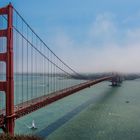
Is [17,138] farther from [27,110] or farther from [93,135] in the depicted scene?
[93,135]

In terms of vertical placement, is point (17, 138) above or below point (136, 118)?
above

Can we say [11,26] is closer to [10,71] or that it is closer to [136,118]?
[10,71]

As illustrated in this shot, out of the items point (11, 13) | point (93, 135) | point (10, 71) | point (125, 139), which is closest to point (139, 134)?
point (125, 139)

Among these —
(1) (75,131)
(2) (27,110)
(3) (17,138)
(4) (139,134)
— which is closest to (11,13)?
(2) (27,110)

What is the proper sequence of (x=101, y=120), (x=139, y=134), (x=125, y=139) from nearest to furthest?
(x=125, y=139) < (x=139, y=134) < (x=101, y=120)

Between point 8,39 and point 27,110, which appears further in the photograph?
point 27,110

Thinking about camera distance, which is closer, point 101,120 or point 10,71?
point 10,71

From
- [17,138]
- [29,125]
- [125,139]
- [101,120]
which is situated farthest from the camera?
[101,120]

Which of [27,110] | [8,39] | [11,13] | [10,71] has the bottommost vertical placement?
[27,110]

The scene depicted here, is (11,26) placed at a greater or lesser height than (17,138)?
greater
